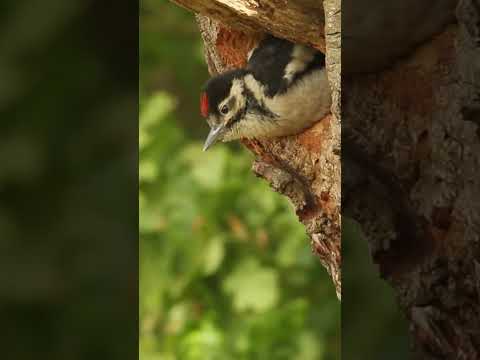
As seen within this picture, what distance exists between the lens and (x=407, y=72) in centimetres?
56

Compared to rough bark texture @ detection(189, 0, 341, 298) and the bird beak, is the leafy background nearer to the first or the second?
the bird beak

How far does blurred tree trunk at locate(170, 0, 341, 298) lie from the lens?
1.12m

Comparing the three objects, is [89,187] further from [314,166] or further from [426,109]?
[314,166]

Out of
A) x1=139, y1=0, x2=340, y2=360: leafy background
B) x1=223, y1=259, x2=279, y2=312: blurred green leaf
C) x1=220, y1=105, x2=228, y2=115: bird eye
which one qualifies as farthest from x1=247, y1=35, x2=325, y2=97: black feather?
x1=223, y1=259, x2=279, y2=312: blurred green leaf

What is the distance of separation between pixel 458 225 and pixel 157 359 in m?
2.52

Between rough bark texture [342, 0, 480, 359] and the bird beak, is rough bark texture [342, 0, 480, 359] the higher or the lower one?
the lower one

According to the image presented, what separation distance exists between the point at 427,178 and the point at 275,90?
97 cm

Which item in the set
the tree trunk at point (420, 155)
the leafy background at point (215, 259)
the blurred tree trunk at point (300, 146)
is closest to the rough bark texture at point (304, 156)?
the blurred tree trunk at point (300, 146)

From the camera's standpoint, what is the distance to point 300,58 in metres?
1.35

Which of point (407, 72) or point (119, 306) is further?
point (407, 72)

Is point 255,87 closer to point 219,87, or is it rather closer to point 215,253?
point 219,87

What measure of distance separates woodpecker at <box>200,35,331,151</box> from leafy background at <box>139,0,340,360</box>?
1.10 meters

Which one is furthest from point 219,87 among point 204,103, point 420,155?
point 420,155

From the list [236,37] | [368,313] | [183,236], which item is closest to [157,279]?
[183,236]
